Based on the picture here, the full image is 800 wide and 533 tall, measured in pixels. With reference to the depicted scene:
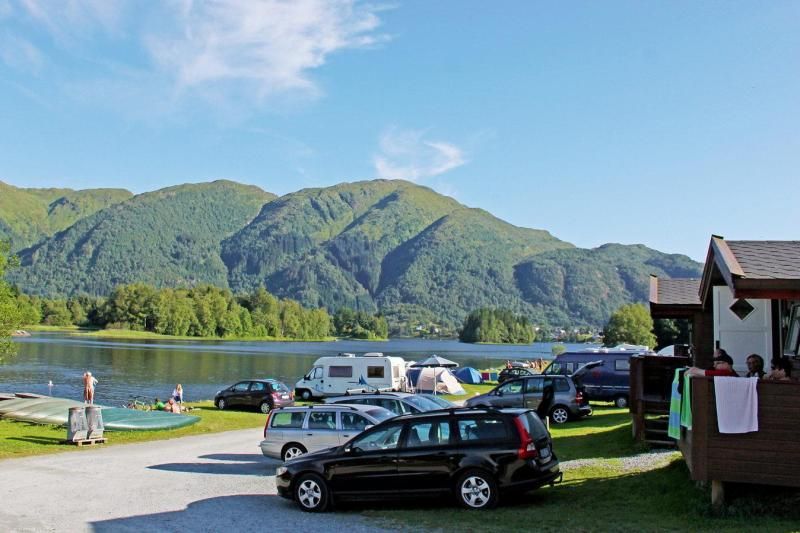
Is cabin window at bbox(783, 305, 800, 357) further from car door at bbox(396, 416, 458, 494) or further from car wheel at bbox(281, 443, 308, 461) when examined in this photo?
car wheel at bbox(281, 443, 308, 461)

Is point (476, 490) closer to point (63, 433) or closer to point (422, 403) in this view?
point (422, 403)

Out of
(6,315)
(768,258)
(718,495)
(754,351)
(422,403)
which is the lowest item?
(718,495)

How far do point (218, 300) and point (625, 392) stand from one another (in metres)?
171

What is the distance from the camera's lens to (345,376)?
43.2 meters

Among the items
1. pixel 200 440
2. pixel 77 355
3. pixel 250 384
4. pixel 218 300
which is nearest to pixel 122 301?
pixel 218 300

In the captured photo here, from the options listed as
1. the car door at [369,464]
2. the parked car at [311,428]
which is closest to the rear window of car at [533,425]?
the car door at [369,464]

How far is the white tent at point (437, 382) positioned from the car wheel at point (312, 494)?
32.9m

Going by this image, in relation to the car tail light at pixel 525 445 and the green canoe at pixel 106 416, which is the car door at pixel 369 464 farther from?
the green canoe at pixel 106 416

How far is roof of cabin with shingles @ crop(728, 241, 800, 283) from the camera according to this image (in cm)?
1126

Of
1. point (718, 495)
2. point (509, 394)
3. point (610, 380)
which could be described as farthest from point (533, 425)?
point (610, 380)

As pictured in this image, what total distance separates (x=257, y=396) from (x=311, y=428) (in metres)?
18.8

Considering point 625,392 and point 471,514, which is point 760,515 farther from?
point 625,392

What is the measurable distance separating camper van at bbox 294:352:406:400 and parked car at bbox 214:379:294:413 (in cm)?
614

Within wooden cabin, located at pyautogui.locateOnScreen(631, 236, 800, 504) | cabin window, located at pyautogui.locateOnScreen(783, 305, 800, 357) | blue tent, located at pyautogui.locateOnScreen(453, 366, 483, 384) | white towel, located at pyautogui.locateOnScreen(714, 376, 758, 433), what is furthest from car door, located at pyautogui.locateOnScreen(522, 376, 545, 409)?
blue tent, located at pyautogui.locateOnScreen(453, 366, 483, 384)
